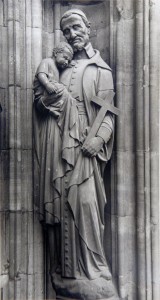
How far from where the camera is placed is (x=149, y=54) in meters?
3.86

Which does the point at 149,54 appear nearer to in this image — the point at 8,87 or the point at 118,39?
the point at 118,39

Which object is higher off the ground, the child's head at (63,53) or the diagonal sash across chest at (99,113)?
the child's head at (63,53)

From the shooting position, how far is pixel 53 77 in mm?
3770

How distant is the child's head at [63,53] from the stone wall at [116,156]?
0.91ft

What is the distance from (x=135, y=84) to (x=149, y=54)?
0.31 metres

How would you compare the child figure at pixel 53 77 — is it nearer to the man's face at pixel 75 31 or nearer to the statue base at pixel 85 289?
the man's face at pixel 75 31

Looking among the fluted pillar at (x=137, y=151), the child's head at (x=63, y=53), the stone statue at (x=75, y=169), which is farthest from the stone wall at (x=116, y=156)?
the child's head at (x=63, y=53)

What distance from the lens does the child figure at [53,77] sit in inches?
145

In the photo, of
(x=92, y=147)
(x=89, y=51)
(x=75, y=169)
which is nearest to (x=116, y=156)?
(x=92, y=147)

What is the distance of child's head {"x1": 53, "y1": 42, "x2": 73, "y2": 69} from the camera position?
378cm

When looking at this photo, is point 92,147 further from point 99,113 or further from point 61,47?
point 61,47

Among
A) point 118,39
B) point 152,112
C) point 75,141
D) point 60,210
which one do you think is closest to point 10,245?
point 60,210

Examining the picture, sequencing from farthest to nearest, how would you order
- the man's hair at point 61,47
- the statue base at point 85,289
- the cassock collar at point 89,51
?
1. the cassock collar at point 89,51
2. the man's hair at point 61,47
3. the statue base at point 85,289

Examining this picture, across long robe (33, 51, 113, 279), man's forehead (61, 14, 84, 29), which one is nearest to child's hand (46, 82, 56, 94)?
long robe (33, 51, 113, 279)
